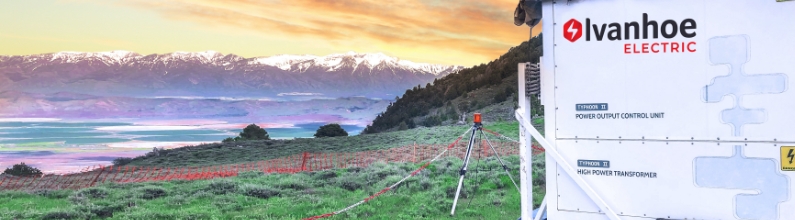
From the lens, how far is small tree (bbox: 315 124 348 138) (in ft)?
112

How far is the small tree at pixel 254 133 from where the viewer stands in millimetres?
34713

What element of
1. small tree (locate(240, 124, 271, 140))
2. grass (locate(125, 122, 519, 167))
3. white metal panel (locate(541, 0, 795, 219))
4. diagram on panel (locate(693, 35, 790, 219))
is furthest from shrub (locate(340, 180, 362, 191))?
small tree (locate(240, 124, 271, 140))

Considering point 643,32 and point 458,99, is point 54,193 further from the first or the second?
point 458,99

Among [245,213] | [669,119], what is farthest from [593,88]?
[245,213]

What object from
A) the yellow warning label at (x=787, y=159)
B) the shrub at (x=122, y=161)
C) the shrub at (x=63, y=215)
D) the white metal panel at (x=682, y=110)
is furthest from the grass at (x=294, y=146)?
the yellow warning label at (x=787, y=159)

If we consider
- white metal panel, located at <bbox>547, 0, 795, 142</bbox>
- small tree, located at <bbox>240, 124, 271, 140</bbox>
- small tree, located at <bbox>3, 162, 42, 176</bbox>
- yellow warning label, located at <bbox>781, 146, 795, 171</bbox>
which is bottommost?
small tree, located at <bbox>3, 162, 42, 176</bbox>

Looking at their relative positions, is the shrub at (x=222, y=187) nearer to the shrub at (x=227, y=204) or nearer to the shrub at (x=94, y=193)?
the shrub at (x=227, y=204)

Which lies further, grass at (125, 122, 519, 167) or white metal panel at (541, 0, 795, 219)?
grass at (125, 122, 519, 167)

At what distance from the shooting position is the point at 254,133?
3525 cm

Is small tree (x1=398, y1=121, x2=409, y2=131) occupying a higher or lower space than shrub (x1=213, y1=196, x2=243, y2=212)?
higher

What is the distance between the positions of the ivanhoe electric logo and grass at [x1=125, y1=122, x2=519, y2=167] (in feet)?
63.4

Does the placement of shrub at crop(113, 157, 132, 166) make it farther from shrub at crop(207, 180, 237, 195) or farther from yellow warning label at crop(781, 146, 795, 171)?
yellow warning label at crop(781, 146, 795, 171)

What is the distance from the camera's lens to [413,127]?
3147 centimetres

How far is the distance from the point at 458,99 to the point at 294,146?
11.0 metres
